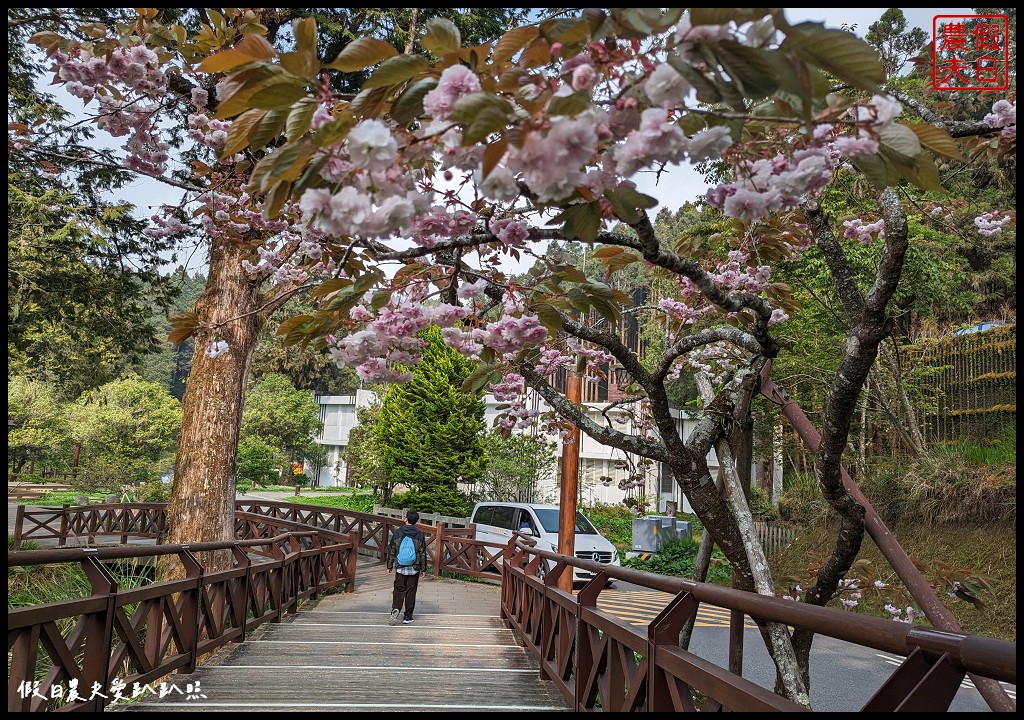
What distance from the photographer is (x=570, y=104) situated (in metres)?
1.32

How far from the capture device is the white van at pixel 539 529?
11.4 m

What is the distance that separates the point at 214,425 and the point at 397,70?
6.58 m

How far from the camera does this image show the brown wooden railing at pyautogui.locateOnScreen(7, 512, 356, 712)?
275cm

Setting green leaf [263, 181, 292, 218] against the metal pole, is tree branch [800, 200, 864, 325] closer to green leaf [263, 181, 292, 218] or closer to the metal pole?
the metal pole

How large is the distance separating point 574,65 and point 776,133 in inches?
48.2

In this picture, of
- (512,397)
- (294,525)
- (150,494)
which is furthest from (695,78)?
(150,494)

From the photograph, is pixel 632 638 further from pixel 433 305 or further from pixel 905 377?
pixel 905 377

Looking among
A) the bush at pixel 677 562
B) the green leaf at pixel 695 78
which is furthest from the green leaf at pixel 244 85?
the bush at pixel 677 562

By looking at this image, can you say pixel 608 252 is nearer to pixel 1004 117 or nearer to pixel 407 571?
pixel 1004 117

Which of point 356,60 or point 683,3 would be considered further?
point 356,60

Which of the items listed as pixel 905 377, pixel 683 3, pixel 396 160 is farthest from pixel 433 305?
pixel 905 377

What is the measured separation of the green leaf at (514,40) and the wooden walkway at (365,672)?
11.9 feet

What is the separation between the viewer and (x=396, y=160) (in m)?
1.61

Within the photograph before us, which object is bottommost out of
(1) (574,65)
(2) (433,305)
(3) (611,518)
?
(3) (611,518)
